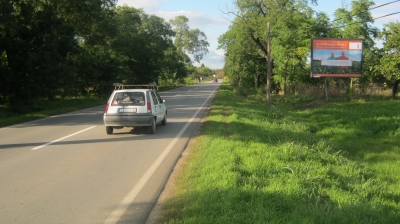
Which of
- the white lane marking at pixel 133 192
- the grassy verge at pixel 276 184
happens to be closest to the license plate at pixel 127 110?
the grassy verge at pixel 276 184

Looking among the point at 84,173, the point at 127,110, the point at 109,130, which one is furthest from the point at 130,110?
the point at 84,173

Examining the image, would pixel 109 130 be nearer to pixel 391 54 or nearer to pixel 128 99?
pixel 128 99

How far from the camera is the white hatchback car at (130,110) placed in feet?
40.6

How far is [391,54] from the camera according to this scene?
33.0 metres

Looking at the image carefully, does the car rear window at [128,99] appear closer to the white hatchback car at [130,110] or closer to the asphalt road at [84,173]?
the white hatchback car at [130,110]

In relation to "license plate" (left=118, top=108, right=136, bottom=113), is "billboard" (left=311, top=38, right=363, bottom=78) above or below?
above

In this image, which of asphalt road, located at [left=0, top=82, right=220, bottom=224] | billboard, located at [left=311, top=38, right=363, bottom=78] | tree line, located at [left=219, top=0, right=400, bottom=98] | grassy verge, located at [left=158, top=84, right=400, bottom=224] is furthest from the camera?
tree line, located at [left=219, top=0, right=400, bottom=98]

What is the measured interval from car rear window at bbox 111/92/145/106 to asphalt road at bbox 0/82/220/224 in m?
1.03

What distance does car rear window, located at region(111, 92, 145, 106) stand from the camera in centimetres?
1270

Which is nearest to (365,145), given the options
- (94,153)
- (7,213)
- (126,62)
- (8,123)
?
(94,153)

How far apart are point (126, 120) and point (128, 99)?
0.82m

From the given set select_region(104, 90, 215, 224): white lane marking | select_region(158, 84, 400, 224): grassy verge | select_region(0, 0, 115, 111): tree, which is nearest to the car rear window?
select_region(158, 84, 400, 224): grassy verge

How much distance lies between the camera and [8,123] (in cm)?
1633

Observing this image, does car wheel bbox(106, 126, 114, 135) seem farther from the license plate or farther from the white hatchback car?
the license plate
